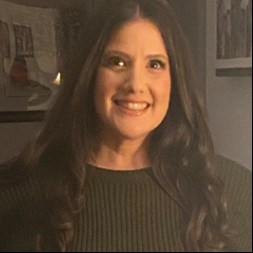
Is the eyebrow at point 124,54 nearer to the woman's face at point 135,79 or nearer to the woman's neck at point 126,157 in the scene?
the woman's face at point 135,79

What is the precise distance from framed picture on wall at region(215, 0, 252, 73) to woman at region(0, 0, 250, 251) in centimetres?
5

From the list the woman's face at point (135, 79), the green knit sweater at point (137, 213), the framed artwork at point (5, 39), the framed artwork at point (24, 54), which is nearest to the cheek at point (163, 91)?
the woman's face at point (135, 79)

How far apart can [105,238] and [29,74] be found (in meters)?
0.34

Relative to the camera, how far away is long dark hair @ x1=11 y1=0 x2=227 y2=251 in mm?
735

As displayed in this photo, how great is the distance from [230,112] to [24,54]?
38cm

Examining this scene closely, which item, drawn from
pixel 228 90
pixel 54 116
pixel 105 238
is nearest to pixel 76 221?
pixel 105 238

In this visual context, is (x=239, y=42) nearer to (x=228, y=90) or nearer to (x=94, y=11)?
(x=228, y=90)

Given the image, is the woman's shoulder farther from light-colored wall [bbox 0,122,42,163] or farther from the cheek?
light-colored wall [bbox 0,122,42,163]

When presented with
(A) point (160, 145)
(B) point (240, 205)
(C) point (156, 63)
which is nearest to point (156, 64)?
(C) point (156, 63)

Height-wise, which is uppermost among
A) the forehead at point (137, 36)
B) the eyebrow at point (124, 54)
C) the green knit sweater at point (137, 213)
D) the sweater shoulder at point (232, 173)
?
the forehead at point (137, 36)

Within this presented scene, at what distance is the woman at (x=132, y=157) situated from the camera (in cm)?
73

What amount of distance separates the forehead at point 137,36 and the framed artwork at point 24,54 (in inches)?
6.6

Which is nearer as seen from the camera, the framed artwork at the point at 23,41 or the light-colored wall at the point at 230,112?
the light-colored wall at the point at 230,112

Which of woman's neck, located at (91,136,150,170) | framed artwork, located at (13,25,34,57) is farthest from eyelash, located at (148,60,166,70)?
framed artwork, located at (13,25,34,57)
